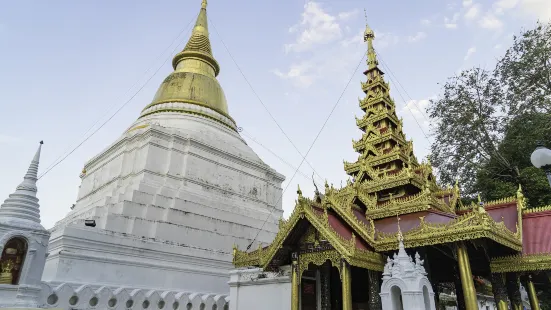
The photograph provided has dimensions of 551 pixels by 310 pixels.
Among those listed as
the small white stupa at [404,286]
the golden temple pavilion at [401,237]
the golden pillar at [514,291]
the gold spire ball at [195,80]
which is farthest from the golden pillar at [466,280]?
the gold spire ball at [195,80]

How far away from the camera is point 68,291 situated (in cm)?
994

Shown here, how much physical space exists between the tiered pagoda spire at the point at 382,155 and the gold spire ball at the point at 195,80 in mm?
10220

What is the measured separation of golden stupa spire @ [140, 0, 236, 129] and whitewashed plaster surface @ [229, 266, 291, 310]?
1125 centimetres

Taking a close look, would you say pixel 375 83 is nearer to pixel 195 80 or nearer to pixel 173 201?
pixel 173 201

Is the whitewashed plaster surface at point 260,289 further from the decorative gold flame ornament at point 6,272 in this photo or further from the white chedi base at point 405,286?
the decorative gold flame ornament at point 6,272

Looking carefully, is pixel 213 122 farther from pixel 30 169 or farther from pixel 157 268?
pixel 30 169

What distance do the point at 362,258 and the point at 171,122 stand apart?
46.1 feet

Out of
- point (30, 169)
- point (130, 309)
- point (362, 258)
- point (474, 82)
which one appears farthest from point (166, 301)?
point (474, 82)

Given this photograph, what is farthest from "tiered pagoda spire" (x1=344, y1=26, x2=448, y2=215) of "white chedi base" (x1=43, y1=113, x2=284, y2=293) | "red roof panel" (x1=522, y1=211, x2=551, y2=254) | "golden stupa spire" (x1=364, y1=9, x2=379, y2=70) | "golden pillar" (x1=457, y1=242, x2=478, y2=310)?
"white chedi base" (x1=43, y1=113, x2=284, y2=293)

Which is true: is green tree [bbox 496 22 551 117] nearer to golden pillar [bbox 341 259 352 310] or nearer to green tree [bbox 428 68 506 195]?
green tree [bbox 428 68 506 195]

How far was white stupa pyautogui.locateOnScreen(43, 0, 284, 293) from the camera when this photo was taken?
11727 mm

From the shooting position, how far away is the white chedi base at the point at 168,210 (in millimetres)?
11633

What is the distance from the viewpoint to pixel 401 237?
7.81 metres

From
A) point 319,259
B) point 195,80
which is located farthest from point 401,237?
point 195,80
